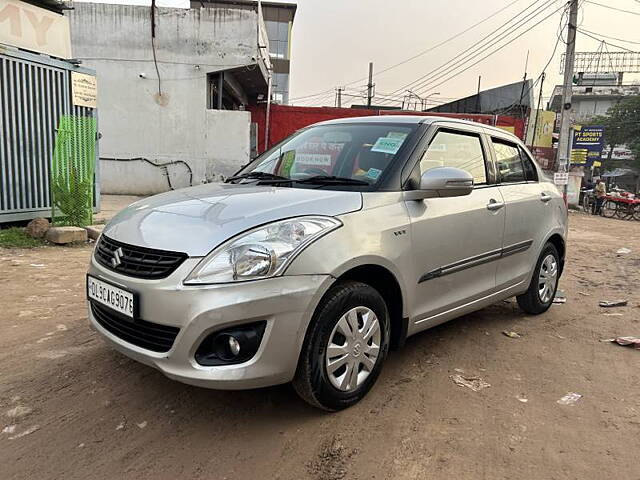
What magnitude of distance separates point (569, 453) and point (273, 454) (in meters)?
1.43

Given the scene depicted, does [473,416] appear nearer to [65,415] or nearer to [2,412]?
[65,415]

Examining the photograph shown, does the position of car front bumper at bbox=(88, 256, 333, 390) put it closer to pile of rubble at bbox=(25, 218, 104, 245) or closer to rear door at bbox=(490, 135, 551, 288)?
rear door at bbox=(490, 135, 551, 288)

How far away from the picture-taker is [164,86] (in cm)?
1427

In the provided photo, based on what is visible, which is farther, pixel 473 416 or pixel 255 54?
pixel 255 54

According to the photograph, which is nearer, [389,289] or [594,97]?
[389,289]

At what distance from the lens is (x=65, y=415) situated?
8.71 feet

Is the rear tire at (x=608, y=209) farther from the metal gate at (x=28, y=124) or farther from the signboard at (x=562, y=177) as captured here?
the metal gate at (x=28, y=124)

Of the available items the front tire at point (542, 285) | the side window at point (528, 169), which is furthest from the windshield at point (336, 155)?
the front tire at point (542, 285)

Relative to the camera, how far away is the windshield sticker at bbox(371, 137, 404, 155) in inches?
126

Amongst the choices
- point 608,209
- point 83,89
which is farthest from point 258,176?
point 608,209

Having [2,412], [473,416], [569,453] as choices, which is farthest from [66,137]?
[569,453]

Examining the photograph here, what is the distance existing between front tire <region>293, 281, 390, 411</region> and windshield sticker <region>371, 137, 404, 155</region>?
3.15 feet

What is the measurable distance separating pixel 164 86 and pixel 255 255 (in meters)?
13.4

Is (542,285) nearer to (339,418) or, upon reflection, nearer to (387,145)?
(387,145)
